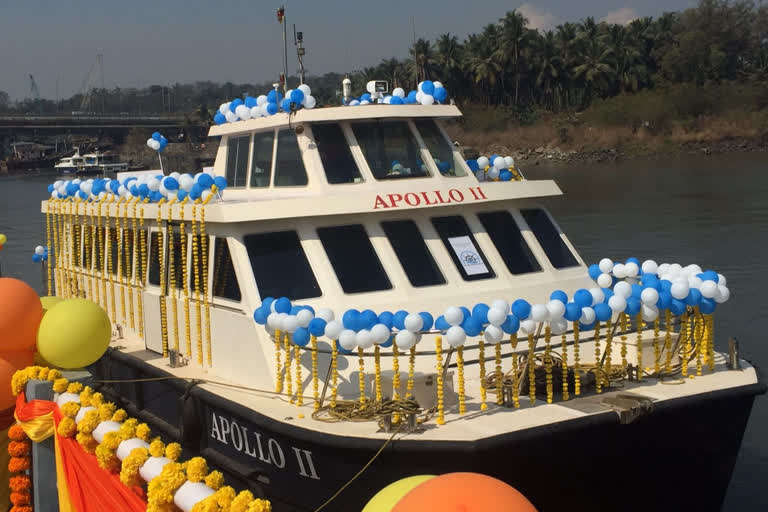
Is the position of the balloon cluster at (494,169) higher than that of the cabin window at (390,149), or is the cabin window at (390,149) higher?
the cabin window at (390,149)

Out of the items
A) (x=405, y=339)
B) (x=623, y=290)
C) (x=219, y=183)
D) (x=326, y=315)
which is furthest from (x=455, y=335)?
(x=219, y=183)

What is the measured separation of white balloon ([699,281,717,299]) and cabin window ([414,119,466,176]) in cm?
280

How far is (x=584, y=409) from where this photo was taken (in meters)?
6.21

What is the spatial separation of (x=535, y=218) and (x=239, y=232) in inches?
121

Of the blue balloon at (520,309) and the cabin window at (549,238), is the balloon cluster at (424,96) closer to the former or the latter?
the cabin window at (549,238)

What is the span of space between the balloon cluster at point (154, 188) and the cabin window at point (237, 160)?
9.3 inches

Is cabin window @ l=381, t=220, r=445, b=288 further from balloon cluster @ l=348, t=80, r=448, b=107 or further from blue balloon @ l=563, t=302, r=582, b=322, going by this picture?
balloon cluster @ l=348, t=80, r=448, b=107

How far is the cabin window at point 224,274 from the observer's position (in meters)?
7.76

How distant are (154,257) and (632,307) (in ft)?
16.9

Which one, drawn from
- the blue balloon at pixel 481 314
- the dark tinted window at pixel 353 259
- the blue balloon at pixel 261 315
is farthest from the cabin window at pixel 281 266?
the blue balloon at pixel 481 314

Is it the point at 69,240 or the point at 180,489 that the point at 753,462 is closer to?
the point at 180,489

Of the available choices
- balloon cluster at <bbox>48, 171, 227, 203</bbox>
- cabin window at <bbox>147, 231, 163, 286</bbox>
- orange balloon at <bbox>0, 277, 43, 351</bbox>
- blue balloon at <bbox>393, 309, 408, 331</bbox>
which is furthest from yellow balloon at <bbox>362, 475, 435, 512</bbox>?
cabin window at <bbox>147, 231, 163, 286</bbox>

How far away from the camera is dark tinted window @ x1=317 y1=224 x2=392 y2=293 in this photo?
767 cm

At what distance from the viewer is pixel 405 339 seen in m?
6.13
